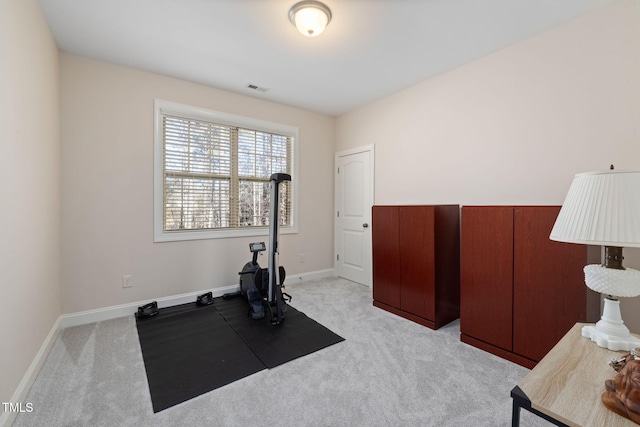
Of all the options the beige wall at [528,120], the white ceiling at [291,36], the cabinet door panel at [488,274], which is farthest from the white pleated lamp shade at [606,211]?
the white ceiling at [291,36]

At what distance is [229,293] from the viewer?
11.8 feet

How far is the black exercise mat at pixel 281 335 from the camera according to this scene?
7.25 feet

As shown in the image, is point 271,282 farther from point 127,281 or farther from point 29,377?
point 29,377

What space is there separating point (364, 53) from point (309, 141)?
184 cm

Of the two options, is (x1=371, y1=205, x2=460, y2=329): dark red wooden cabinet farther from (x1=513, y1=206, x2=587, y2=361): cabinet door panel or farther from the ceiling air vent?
the ceiling air vent

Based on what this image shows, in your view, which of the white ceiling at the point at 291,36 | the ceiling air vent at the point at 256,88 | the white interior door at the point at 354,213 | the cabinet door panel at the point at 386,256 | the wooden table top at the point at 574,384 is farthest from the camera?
the white interior door at the point at 354,213

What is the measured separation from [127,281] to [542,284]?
391 centimetres

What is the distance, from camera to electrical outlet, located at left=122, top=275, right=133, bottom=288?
9.67ft

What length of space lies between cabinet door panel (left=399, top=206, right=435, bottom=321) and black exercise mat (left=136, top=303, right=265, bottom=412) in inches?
64.9

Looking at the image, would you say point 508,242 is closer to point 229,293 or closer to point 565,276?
point 565,276

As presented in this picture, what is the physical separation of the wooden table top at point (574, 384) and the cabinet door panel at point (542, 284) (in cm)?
89

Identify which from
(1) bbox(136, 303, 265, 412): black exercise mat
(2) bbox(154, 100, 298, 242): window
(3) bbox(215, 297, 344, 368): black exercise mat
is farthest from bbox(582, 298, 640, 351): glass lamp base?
(2) bbox(154, 100, 298, 242): window

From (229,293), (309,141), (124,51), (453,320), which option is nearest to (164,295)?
(229,293)

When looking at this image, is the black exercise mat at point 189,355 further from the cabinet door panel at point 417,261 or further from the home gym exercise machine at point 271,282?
the cabinet door panel at point 417,261
